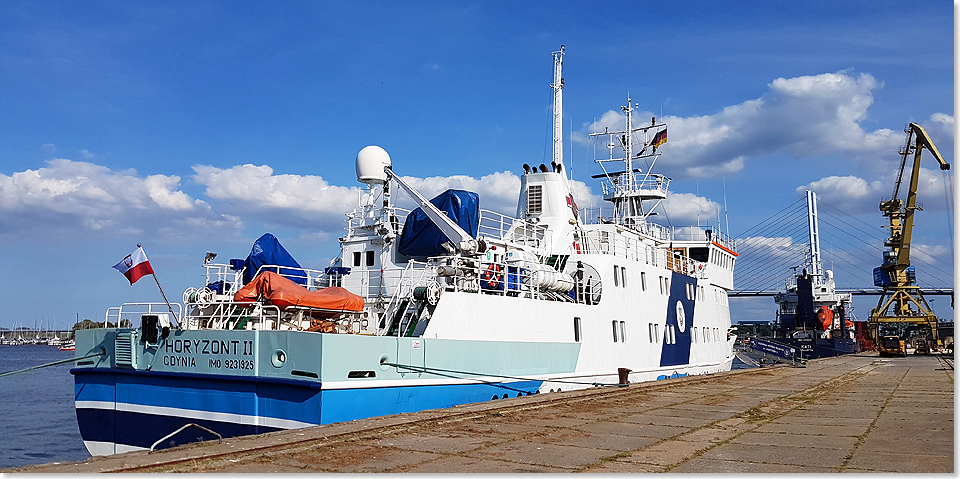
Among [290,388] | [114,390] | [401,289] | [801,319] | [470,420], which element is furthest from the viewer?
[801,319]

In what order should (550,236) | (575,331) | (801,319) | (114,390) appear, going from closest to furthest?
(114,390) < (575,331) < (550,236) < (801,319)

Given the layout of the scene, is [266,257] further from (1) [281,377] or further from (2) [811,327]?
(2) [811,327]

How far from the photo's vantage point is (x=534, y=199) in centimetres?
2367

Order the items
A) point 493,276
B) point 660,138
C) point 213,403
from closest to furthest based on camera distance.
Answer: point 213,403, point 493,276, point 660,138

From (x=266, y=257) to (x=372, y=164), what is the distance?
13.4ft

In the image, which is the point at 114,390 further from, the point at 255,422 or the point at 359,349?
the point at 359,349

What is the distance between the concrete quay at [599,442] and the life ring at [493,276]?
3.54m

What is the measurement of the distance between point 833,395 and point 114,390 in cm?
1638

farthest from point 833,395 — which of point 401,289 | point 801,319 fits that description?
point 801,319

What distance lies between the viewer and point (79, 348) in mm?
15297

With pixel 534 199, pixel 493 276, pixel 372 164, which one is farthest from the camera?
pixel 534 199

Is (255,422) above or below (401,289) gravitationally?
below

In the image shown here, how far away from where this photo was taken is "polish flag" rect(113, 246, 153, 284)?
14.5 m

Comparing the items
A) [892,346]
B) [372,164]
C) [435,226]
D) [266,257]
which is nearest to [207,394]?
[266,257]
